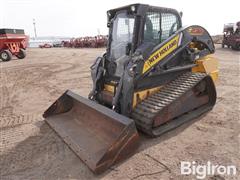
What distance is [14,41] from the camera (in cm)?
1498

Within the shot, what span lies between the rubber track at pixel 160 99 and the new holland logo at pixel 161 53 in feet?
1.72

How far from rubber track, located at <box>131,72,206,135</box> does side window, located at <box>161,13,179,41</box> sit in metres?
0.87

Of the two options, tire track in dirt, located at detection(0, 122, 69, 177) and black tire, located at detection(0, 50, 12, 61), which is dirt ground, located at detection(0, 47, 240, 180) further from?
black tire, located at detection(0, 50, 12, 61)

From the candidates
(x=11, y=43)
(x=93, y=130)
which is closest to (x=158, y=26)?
(x=93, y=130)

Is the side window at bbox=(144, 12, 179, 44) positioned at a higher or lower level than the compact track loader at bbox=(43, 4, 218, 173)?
higher

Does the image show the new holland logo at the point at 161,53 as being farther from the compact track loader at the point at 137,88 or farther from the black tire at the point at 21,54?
the black tire at the point at 21,54

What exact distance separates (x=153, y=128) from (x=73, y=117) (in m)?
1.60

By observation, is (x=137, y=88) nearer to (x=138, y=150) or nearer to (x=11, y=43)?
(x=138, y=150)

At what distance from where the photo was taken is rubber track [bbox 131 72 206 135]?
11.4 ft

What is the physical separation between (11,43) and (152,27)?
522 inches

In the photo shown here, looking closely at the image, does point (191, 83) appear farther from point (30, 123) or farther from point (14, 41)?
point (14, 41)

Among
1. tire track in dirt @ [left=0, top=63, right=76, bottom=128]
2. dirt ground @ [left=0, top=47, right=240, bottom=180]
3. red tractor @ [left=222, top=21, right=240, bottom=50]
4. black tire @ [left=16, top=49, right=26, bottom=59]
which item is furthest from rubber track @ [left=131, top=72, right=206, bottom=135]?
red tractor @ [left=222, top=21, right=240, bottom=50]

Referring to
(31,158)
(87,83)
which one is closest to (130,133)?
(31,158)

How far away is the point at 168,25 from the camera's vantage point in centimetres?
436
